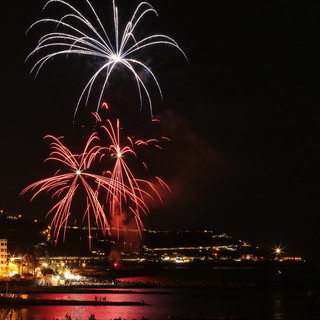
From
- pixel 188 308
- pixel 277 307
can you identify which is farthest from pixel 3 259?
pixel 277 307

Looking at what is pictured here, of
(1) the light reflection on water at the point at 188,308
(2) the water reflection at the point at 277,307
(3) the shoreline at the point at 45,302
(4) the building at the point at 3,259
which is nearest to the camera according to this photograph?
(1) the light reflection on water at the point at 188,308

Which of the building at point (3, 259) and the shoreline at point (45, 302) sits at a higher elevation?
the building at point (3, 259)

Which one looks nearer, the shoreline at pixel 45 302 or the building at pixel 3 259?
the shoreline at pixel 45 302

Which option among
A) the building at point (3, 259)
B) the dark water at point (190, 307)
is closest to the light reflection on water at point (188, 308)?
the dark water at point (190, 307)

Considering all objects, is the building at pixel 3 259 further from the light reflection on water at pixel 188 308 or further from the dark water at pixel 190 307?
the light reflection on water at pixel 188 308

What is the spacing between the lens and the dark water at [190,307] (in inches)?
1838

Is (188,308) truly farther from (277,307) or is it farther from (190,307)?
(277,307)

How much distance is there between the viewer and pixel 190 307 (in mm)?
55156

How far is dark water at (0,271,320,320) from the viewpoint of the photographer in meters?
46.7

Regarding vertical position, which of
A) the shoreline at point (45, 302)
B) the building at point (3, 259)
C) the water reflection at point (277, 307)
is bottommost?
the water reflection at point (277, 307)

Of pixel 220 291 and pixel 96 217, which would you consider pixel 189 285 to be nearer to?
pixel 220 291

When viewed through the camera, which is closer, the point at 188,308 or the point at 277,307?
the point at 188,308

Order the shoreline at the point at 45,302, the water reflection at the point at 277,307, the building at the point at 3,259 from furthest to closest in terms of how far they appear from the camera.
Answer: the building at the point at 3,259 → the shoreline at the point at 45,302 → the water reflection at the point at 277,307

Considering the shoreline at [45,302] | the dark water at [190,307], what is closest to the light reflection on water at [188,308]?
the dark water at [190,307]
